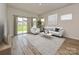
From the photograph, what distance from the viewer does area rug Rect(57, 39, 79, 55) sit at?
2092 millimetres

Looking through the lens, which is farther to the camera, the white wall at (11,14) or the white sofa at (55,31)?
the white sofa at (55,31)

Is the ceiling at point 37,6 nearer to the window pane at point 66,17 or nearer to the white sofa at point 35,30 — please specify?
the window pane at point 66,17

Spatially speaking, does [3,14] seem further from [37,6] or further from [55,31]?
[55,31]

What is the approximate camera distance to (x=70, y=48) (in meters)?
2.09

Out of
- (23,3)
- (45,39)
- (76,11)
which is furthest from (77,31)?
(23,3)

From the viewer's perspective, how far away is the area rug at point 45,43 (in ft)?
6.91

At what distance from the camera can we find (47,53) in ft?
6.89

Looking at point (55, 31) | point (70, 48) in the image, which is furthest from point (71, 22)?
point (70, 48)

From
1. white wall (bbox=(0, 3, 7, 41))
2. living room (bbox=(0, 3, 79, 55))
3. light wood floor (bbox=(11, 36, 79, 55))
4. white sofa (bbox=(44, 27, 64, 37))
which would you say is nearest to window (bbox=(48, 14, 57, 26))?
living room (bbox=(0, 3, 79, 55))

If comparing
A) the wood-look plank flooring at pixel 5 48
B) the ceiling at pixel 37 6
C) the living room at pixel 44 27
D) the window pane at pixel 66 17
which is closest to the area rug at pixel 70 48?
the living room at pixel 44 27

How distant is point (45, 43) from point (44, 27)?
0.39 m

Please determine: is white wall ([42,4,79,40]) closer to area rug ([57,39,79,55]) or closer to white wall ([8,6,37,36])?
area rug ([57,39,79,55])

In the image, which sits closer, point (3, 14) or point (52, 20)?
point (3, 14)

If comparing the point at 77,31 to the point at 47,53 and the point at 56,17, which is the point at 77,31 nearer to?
the point at 56,17
